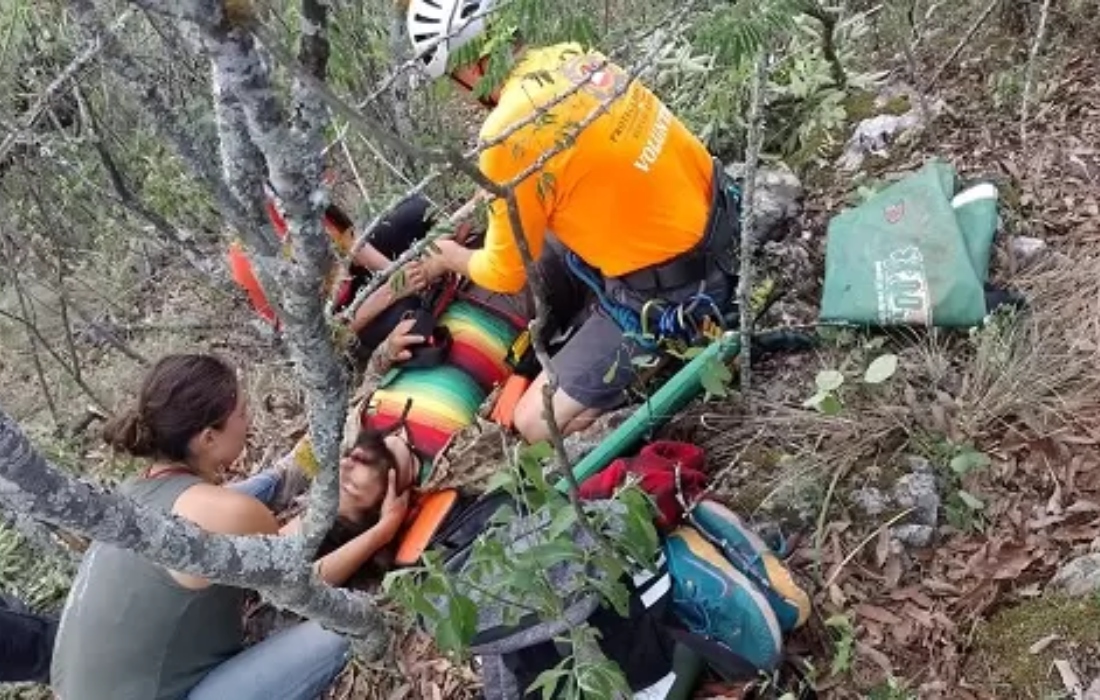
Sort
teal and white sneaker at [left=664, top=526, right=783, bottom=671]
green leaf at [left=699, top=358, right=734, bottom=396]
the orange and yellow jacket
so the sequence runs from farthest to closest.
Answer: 1. the orange and yellow jacket
2. green leaf at [left=699, top=358, right=734, bottom=396]
3. teal and white sneaker at [left=664, top=526, right=783, bottom=671]

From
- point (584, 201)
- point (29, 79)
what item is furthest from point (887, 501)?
point (29, 79)

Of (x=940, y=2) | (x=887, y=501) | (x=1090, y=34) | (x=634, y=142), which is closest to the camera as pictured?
(x=887, y=501)

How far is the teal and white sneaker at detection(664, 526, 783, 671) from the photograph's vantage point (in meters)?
3.04

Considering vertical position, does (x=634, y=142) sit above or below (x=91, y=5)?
below

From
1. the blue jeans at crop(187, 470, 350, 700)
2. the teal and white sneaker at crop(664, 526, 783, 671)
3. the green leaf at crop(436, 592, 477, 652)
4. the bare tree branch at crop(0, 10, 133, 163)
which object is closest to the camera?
the bare tree branch at crop(0, 10, 133, 163)

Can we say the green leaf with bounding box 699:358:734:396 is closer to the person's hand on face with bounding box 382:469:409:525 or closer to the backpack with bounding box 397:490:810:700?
the backpack with bounding box 397:490:810:700

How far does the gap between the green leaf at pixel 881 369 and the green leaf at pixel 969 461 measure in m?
0.29

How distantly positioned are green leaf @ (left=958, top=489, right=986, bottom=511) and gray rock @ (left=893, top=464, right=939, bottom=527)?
3.1 inches

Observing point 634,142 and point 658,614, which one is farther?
point 634,142

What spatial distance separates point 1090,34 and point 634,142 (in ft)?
7.20

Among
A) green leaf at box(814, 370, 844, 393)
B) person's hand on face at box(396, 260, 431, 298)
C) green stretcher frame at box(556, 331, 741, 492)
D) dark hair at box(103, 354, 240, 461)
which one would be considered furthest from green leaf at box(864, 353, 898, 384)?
dark hair at box(103, 354, 240, 461)

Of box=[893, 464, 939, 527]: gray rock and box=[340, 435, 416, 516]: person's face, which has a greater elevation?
box=[340, 435, 416, 516]: person's face

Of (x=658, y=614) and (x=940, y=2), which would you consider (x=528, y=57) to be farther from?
(x=940, y=2)

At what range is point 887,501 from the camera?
339cm
